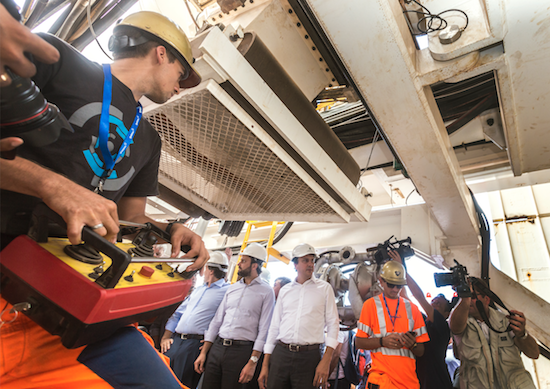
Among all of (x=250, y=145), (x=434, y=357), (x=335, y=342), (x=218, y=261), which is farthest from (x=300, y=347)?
(x=250, y=145)

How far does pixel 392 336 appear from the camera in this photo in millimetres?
2639

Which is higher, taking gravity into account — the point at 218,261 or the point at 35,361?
the point at 218,261

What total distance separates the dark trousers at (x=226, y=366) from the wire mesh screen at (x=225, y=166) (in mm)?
1683

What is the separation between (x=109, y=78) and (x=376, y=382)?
9.19 feet

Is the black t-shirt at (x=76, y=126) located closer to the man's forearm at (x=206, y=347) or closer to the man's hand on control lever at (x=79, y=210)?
the man's hand on control lever at (x=79, y=210)

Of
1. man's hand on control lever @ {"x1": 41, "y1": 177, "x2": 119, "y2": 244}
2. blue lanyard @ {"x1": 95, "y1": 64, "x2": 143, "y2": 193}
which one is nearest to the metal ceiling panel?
blue lanyard @ {"x1": 95, "y1": 64, "x2": 143, "y2": 193}

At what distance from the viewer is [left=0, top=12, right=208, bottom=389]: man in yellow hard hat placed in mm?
599

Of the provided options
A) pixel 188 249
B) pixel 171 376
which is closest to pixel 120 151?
pixel 188 249

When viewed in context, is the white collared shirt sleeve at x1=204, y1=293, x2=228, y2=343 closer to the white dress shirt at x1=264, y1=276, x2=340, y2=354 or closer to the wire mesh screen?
the white dress shirt at x1=264, y1=276, x2=340, y2=354

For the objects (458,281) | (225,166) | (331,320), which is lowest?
(331,320)

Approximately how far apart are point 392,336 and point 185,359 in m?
2.16

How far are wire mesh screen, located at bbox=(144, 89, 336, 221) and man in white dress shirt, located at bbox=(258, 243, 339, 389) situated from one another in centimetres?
131

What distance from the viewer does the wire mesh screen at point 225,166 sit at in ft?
4.26

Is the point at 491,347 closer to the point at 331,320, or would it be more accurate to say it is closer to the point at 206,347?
the point at 331,320
